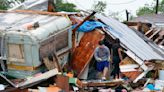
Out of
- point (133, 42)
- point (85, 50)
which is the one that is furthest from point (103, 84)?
point (133, 42)

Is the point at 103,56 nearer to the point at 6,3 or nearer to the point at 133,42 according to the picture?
the point at 133,42

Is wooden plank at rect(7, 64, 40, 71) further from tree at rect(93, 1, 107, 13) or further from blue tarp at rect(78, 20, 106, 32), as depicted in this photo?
tree at rect(93, 1, 107, 13)

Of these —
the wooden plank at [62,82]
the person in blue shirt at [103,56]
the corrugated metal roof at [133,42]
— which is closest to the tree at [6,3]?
the corrugated metal roof at [133,42]

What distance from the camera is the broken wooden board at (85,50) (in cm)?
1250

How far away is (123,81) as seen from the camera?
1155 cm

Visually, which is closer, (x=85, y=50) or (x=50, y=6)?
(x=85, y=50)

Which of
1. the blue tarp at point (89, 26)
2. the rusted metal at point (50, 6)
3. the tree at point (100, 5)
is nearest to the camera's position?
the blue tarp at point (89, 26)

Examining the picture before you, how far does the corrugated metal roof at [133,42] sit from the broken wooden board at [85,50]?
63cm

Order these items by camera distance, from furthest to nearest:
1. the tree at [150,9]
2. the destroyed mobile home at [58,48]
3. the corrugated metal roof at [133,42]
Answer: the tree at [150,9]
the corrugated metal roof at [133,42]
the destroyed mobile home at [58,48]

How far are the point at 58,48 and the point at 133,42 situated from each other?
11.1 ft

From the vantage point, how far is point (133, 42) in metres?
14.2

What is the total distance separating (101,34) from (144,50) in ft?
7.28

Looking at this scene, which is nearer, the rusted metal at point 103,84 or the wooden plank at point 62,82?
the wooden plank at point 62,82

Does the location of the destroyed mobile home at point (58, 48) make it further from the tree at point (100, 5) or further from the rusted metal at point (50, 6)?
the tree at point (100, 5)
